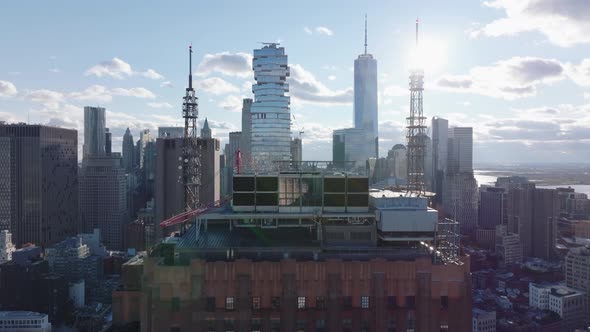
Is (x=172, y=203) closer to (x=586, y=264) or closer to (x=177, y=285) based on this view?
(x=586, y=264)

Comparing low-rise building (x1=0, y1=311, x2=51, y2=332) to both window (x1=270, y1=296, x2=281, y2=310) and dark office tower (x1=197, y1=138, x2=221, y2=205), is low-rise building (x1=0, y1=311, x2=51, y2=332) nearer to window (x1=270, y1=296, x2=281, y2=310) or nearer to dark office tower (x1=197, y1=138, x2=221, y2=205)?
dark office tower (x1=197, y1=138, x2=221, y2=205)

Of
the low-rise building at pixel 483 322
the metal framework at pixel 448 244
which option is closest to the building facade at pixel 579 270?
the low-rise building at pixel 483 322

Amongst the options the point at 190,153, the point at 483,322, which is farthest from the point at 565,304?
the point at 190,153

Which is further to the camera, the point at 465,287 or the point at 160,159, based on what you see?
the point at 160,159

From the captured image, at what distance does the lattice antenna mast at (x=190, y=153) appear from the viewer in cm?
6250

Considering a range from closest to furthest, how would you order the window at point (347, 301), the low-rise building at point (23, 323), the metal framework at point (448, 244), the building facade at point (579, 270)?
the window at point (347, 301) < the metal framework at point (448, 244) < the low-rise building at point (23, 323) < the building facade at point (579, 270)

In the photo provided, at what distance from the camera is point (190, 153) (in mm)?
62188

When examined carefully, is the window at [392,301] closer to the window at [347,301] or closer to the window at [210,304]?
the window at [347,301]

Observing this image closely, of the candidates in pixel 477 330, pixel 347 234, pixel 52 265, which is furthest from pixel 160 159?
pixel 347 234

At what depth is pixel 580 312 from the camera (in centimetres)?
13875

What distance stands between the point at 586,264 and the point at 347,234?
141m

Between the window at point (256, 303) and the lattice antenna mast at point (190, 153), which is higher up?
the lattice antenna mast at point (190, 153)

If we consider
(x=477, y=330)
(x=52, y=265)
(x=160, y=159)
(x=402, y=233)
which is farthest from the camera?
(x=52, y=265)

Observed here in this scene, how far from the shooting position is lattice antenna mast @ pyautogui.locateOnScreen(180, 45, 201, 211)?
62500mm
